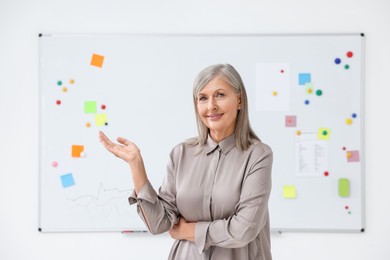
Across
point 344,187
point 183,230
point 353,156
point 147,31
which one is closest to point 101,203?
point 147,31

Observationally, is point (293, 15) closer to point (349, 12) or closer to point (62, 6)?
point (349, 12)

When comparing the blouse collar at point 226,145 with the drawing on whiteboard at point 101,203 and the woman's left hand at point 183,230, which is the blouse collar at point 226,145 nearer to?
the woman's left hand at point 183,230

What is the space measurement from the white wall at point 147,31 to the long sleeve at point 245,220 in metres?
1.66

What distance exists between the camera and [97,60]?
3.20m

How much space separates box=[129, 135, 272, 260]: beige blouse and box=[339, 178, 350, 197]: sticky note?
1.62 metres

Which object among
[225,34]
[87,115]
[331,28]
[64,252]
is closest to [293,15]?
[331,28]

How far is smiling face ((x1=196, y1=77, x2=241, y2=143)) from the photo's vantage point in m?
1.59

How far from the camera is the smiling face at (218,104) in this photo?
5.21 feet

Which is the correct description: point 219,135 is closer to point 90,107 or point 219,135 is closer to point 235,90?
point 235,90

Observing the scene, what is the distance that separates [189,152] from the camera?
173 cm

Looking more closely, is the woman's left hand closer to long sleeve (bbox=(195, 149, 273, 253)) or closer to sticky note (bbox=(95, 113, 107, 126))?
long sleeve (bbox=(195, 149, 273, 253))

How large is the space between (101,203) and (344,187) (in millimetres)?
1821

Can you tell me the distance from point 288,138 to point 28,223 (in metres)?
2.07

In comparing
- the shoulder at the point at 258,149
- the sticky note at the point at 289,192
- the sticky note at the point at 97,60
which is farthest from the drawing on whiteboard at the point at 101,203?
the shoulder at the point at 258,149
